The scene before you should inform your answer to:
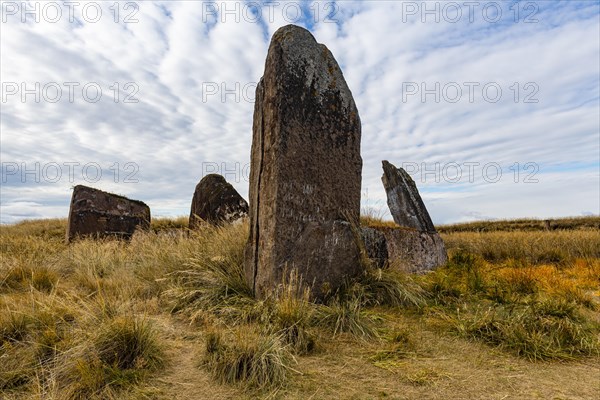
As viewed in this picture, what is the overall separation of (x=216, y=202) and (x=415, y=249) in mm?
3895

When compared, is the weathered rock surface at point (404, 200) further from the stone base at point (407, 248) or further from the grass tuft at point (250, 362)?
the grass tuft at point (250, 362)

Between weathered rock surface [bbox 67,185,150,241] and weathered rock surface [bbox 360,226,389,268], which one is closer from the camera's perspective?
weathered rock surface [bbox 360,226,389,268]

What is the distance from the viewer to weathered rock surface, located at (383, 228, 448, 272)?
637 centimetres

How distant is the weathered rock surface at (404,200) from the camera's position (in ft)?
26.7

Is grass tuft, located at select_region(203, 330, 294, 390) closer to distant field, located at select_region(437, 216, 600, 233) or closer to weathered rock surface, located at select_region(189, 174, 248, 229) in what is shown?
weathered rock surface, located at select_region(189, 174, 248, 229)

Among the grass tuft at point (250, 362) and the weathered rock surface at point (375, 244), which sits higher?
the weathered rock surface at point (375, 244)

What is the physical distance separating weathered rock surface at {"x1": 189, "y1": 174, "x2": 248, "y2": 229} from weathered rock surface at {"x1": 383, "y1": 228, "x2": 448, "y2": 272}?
308cm

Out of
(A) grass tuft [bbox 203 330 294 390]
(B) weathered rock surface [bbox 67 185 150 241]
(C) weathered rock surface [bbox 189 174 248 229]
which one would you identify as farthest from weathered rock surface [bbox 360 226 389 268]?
(B) weathered rock surface [bbox 67 185 150 241]

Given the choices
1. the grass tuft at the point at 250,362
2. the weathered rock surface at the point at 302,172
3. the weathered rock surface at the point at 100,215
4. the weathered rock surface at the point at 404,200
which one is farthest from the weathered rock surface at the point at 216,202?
the grass tuft at the point at 250,362

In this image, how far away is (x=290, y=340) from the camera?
2.92m

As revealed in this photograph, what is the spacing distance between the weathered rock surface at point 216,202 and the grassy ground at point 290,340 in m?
3.06

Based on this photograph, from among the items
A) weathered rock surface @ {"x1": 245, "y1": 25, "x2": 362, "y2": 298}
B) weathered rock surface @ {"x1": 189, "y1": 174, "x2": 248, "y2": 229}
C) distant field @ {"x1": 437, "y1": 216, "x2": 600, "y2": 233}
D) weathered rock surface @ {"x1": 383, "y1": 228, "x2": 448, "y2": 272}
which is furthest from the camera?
distant field @ {"x1": 437, "y1": 216, "x2": 600, "y2": 233}

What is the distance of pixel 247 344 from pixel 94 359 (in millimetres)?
898

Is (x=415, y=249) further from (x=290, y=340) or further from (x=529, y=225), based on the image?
(x=529, y=225)
